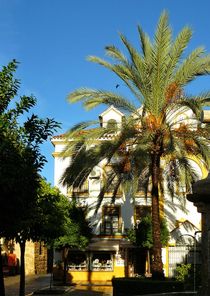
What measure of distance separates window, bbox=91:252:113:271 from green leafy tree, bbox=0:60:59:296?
24.0m

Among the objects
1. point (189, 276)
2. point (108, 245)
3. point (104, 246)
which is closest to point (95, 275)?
point (104, 246)

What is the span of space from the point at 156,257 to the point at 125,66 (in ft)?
22.3

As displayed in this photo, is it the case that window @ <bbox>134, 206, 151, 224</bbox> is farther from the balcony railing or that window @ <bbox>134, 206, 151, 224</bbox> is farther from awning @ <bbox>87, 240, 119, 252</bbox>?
awning @ <bbox>87, 240, 119, 252</bbox>

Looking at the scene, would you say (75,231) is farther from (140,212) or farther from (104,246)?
(140,212)

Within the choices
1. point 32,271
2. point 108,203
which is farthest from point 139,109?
point 32,271

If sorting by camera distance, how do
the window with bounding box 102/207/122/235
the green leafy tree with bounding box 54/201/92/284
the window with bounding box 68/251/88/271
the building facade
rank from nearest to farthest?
the green leafy tree with bounding box 54/201/92/284 < the building facade < the window with bounding box 68/251/88/271 < the window with bounding box 102/207/122/235

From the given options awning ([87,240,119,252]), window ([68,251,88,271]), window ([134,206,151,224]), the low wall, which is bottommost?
the low wall

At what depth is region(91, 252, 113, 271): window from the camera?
34.9 meters

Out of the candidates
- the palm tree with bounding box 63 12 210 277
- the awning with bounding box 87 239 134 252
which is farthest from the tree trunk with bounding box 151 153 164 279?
the awning with bounding box 87 239 134 252

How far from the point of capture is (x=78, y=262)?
1374 inches

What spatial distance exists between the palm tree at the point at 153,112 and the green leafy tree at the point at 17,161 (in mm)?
7789

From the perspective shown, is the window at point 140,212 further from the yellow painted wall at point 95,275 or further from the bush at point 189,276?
the bush at point 189,276

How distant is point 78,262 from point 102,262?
1538 mm

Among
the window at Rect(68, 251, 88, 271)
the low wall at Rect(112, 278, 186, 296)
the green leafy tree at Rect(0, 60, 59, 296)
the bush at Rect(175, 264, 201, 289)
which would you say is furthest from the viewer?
the window at Rect(68, 251, 88, 271)
